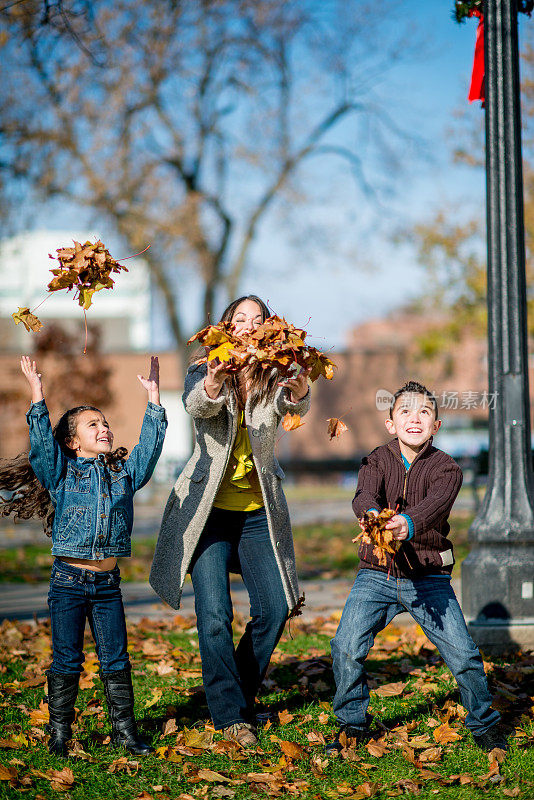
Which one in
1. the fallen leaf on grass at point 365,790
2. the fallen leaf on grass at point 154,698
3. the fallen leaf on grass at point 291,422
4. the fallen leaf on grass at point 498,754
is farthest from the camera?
the fallen leaf on grass at point 154,698

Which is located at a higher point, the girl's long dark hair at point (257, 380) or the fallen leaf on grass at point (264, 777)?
the girl's long dark hair at point (257, 380)

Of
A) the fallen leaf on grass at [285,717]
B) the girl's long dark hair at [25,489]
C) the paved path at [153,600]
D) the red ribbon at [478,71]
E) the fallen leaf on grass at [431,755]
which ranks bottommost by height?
the fallen leaf on grass at [431,755]

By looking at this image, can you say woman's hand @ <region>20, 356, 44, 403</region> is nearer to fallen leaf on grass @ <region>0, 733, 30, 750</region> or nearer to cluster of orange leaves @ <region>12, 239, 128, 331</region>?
cluster of orange leaves @ <region>12, 239, 128, 331</region>

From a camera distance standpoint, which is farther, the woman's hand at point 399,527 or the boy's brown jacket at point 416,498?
the boy's brown jacket at point 416,498

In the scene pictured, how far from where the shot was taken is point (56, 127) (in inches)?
734

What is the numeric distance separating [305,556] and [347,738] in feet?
24.6

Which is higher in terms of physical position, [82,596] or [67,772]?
[82,596]

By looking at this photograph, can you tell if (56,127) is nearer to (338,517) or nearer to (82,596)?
(338,517)

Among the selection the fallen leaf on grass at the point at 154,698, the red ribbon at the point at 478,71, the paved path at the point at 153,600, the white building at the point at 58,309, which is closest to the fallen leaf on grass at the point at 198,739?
the fallen leaf on grass at the point at 154,698

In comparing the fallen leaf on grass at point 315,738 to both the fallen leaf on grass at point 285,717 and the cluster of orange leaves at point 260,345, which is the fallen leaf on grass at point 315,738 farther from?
the cluster of orange leaves at point 260,345

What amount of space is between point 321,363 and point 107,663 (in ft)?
5.53

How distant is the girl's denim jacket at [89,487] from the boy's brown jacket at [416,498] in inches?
39.3

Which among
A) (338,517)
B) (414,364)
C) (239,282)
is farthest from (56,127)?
(414,364)

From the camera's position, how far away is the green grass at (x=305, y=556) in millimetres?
10062
